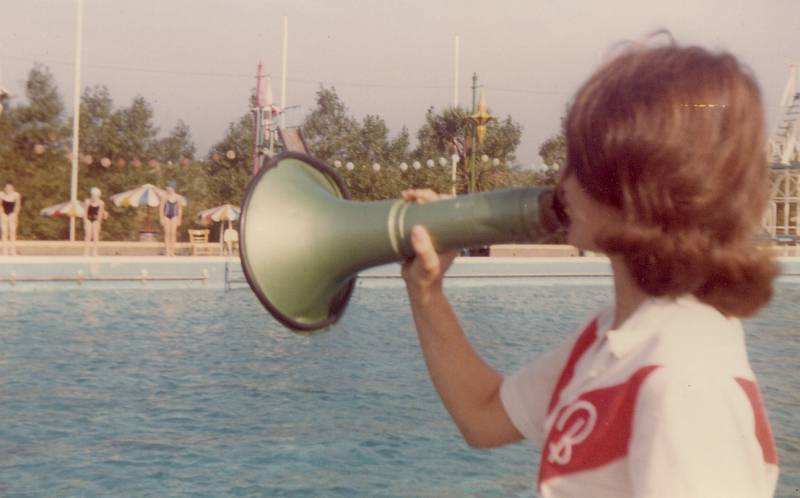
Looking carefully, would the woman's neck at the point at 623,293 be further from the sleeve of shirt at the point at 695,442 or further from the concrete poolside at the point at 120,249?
the concrete poolside at the point at 120,249

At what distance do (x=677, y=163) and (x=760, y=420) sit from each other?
263 millimetres

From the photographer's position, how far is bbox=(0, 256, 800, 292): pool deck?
13.1m

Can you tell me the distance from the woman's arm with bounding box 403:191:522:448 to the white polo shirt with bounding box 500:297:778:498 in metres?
0.24

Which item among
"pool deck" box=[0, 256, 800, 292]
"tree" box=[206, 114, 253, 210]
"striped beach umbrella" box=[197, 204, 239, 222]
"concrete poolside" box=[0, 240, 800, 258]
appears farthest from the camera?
"tree" box=[206, 114, 253, 210]

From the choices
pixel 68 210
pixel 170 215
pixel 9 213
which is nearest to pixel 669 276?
pixel 9 213

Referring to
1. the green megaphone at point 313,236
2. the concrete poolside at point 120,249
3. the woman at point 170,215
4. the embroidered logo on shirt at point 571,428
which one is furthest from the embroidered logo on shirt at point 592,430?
the concrete poolside at point 120,249

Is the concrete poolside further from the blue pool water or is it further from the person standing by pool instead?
the person standing by pool

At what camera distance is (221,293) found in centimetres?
1325

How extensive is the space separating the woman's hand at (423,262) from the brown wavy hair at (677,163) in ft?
0.76

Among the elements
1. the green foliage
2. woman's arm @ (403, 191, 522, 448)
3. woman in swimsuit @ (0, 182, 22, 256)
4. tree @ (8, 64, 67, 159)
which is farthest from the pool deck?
woman's arm @ (403, 191, 522, 448)

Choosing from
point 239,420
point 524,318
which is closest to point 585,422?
point 239,420

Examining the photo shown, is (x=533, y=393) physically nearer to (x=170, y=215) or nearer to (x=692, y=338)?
(x=692, y=338)

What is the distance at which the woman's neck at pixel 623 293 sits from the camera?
1027 millimetres

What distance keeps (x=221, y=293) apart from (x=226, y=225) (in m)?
10.7
